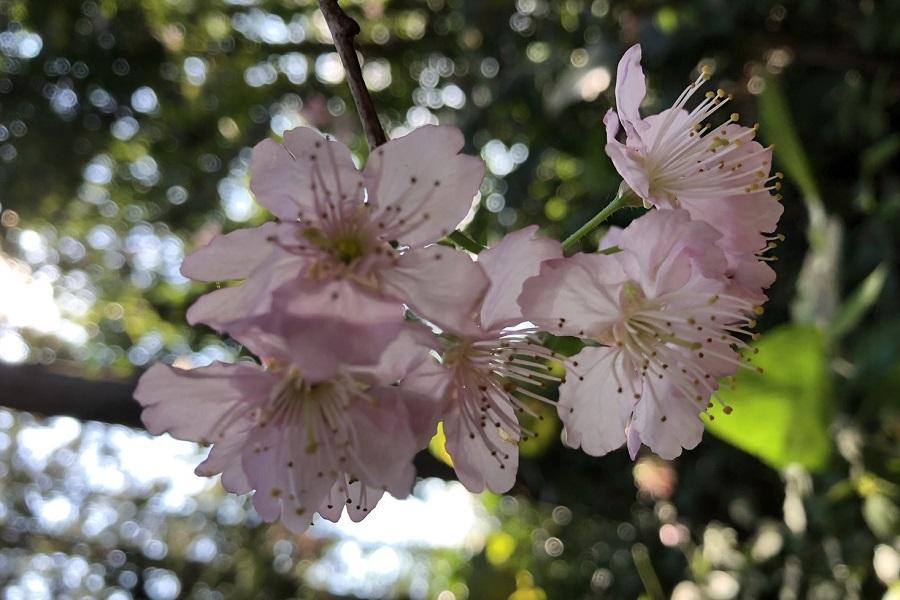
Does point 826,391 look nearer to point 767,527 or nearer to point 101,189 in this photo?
point 767,527

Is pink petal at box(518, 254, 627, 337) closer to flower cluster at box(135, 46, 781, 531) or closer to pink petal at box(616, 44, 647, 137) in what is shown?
flower cluster at box(135, 46, 781, 531)

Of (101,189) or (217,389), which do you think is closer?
(217,389)

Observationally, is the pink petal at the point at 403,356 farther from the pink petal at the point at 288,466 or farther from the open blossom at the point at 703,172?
the open blossom at the point at 703,172

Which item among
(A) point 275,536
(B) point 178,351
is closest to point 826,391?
(B) point 178,351

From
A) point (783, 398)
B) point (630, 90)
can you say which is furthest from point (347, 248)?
point (783, 398)

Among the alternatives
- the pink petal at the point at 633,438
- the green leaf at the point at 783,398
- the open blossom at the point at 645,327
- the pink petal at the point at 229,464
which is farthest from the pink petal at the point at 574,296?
the green leaf at the point at 783,398

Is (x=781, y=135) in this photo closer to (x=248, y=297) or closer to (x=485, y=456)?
(x=485, y=456)

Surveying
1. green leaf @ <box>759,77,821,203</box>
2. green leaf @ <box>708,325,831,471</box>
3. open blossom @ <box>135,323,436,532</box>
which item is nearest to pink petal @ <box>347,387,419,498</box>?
open blossom @ <box>135,323,436,532</box>
